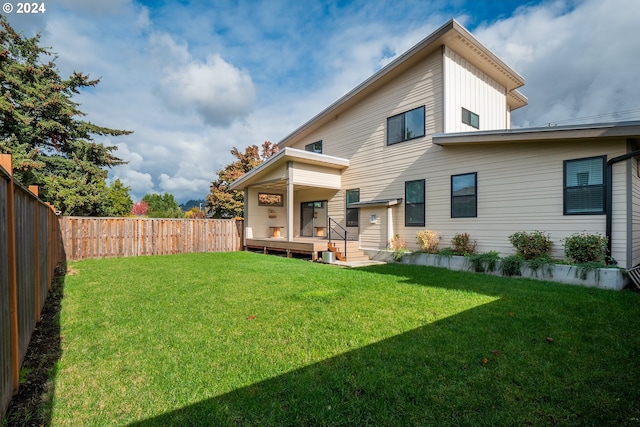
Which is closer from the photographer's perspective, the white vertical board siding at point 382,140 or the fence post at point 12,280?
the fence post at point 12,280

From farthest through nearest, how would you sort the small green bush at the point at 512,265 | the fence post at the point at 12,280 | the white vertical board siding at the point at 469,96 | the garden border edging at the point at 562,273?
the white vertical board siding at the point at 469,96 → the small green bush at the point at 512,265 → the garden border edging at the point at 562,273 → the fence post at the point at 12,280

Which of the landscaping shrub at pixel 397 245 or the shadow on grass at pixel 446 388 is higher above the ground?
the landscaping shrub at pixel 397 245

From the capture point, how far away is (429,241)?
9781mm

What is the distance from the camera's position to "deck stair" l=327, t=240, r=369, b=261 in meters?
10.9

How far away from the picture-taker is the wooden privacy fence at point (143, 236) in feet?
36.2

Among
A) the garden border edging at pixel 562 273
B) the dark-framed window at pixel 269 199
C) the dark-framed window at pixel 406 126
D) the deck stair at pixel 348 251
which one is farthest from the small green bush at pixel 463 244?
the dark-framed window at pixel 269 199

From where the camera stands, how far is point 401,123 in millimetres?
11461

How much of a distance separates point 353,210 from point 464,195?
4.79 m

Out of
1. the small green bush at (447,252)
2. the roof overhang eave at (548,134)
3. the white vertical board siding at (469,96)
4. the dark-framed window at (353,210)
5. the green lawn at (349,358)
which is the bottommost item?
the green lawn at (349,358)

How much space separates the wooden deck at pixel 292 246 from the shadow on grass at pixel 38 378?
7.61 m

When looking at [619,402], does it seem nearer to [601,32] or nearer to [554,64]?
[601,32]

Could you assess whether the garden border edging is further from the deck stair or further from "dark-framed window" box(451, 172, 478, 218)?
the deck stair

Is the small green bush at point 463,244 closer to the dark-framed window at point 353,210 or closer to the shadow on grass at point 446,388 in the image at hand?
the dark-framed window at point 353,210

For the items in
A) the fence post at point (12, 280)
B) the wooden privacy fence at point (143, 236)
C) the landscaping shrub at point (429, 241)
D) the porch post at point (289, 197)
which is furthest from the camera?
the porch post at point (289, 197)
